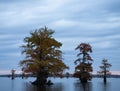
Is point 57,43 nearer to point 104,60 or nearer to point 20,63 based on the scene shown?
point 20,63

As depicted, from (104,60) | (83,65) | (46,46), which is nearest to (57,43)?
(46,46)

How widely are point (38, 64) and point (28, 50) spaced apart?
14.0 ft

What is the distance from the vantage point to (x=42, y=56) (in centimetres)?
6844

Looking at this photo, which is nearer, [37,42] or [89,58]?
[37,42]

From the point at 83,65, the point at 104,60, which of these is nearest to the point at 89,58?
the point at 83,65

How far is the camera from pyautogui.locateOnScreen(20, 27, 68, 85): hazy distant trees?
6700 centimetres

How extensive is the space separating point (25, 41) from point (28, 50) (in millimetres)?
2498

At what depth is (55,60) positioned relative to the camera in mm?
67625

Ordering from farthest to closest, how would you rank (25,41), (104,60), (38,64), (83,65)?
(104,60), (83,65), (25,41), (38,64)

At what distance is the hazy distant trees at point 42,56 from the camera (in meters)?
67.0

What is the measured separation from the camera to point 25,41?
70562mm

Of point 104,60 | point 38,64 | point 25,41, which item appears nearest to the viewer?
point 38,64

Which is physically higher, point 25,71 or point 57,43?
point 57,43

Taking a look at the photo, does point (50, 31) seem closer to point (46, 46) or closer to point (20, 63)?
point (46, 46)
